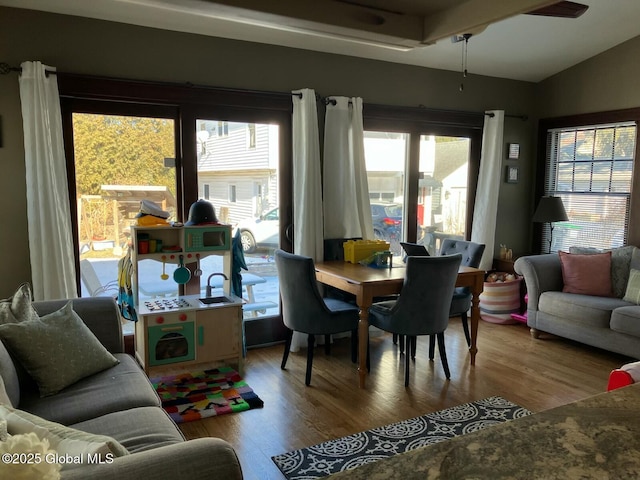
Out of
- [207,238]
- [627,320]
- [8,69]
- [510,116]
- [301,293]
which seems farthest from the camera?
[510,116]

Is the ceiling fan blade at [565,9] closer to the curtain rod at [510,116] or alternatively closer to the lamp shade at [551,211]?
the curtain rod at [510,116]

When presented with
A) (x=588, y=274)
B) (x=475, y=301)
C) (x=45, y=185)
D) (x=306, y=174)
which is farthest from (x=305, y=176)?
(x=588, y=274)

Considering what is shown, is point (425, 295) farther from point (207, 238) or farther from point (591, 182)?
point (591, 182)

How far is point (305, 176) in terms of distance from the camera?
13.6 feet

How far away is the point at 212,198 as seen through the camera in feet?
13.4

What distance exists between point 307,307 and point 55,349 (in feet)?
5.36

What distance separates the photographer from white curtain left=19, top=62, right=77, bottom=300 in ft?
10.5

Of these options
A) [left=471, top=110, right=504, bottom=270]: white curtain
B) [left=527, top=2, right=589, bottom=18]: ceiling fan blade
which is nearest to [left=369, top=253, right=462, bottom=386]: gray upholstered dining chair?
[left=527, top=2, right=589, bottom=18]: ceiling fan blade

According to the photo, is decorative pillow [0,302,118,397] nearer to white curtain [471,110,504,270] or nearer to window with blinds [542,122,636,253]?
white curtain [471,110,504,270]

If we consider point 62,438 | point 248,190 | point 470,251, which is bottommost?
point 62,438

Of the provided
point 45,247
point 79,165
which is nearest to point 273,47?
point 79,165

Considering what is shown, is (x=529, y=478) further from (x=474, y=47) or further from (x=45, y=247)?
(x=474, y=47)

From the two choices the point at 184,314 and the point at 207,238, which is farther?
the point at 207,238

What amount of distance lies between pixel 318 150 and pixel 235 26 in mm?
1167
